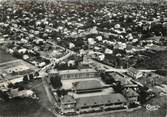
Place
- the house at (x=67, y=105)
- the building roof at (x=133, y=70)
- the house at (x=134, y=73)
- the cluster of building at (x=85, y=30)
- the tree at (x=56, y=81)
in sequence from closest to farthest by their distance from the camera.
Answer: the house at (x=67, y=105) → the tree at (x=56, y=81) → the house at (x=134, y=73) → the building roof at (x=133, y=70) → the cluster of building at (x=85, y=30)

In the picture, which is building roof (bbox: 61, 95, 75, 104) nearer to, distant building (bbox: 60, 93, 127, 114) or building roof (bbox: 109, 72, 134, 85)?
distant building (bbox: 60, 93, 127, 114)

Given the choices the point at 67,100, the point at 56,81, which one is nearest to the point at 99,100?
the point at 67,100

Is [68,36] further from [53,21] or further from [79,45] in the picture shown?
[53,21]

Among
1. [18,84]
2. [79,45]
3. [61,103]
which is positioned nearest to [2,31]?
[79,45]

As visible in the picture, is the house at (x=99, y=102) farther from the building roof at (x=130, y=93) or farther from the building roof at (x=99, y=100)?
the building roof at (x=130, y=93)

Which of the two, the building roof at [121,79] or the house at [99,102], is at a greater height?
the house at [99,102]

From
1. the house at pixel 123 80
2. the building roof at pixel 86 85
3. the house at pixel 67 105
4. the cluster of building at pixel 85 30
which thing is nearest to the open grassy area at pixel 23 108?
the house at pixel 67 105

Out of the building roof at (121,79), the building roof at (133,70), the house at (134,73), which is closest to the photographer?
the building roof at (121,79)
